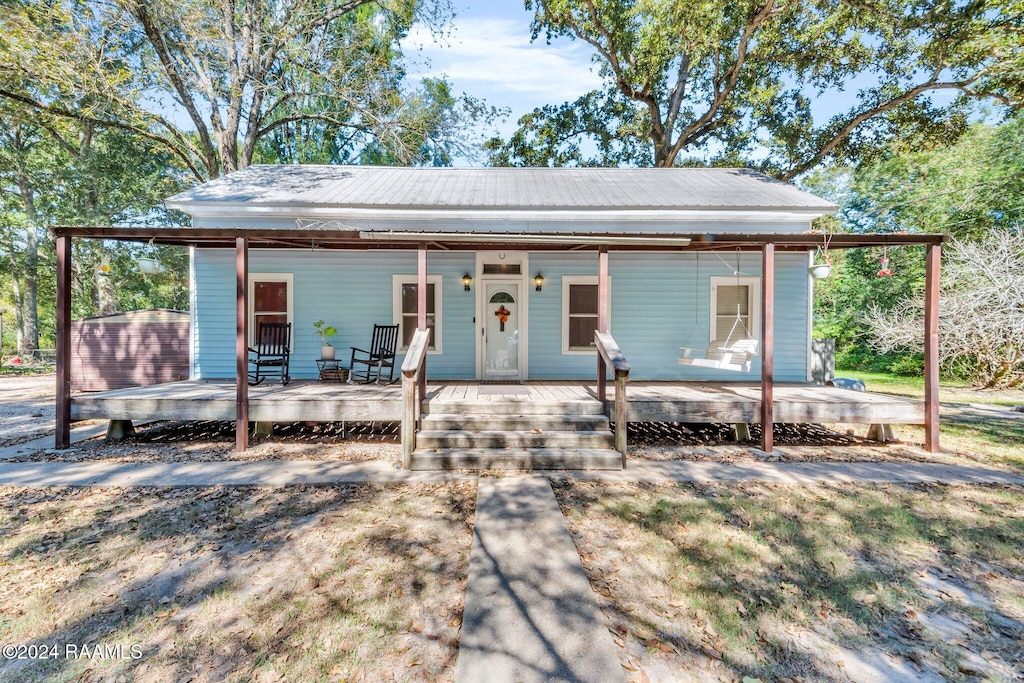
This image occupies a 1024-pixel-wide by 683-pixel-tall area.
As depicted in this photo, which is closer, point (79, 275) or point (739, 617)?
point (739, 617)

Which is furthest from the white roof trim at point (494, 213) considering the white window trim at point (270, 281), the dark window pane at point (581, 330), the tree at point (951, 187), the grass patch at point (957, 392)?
the tree at point (951, 187)

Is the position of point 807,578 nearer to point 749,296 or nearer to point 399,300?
point 749,296

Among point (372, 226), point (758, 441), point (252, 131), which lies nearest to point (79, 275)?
point (252, 131)

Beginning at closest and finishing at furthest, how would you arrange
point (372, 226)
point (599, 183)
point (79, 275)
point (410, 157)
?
point (372, 226)
point (599, 183)
point (410, 157)
point (79, 275)

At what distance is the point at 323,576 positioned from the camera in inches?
113

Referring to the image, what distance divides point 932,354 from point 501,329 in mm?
5924

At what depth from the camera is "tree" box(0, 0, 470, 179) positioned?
28.8 ft

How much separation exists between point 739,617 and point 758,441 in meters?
4.09

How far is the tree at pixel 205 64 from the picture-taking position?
28.8 feet

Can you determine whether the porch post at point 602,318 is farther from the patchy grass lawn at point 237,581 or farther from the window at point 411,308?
the window at point 411,308

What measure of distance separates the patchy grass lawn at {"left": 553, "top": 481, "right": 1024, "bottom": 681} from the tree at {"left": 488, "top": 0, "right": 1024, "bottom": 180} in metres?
9.56

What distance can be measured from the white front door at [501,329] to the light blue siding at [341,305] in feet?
0.97

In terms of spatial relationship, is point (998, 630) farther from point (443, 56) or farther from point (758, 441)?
point (443, 56)

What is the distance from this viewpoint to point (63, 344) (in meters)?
5.31
